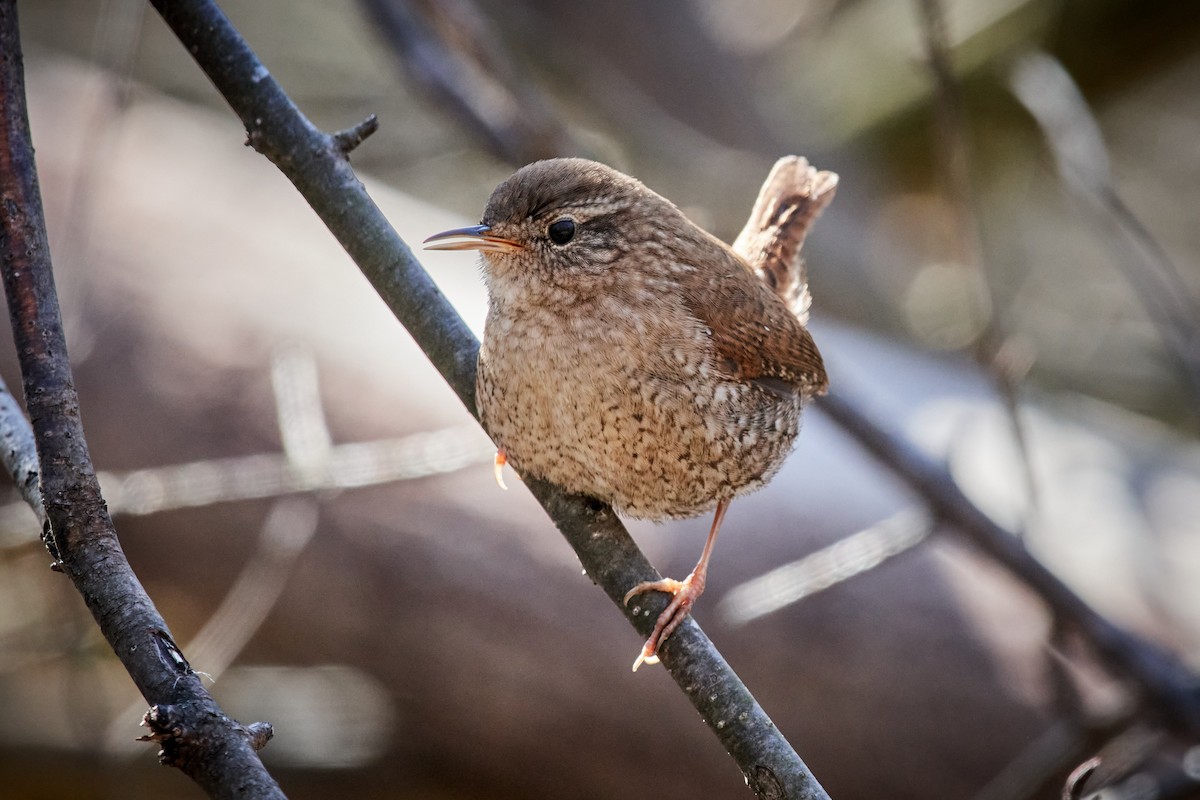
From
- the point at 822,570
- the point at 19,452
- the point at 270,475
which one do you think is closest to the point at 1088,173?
the point at 822,570

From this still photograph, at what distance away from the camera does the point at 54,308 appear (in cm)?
166

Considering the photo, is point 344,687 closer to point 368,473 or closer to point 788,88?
point 368,473

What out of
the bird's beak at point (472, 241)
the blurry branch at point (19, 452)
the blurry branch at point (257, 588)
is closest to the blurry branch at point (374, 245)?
the bird's beak at point (472, 241)

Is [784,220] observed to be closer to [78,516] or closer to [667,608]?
[667,608]

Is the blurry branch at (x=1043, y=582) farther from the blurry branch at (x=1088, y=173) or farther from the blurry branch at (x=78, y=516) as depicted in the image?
the blurry branch at (x=78, y=516)

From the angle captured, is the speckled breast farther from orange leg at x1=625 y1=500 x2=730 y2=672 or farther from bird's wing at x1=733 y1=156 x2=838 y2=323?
bird's wing at x1=733 y1=156 x2=838 y2=323

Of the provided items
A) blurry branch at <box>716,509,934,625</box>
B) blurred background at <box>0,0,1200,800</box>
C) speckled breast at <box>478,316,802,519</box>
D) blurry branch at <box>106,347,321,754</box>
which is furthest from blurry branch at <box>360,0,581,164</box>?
speckled breast at <box>478,316,802,519</box>

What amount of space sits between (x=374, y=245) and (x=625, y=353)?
0.54 metres

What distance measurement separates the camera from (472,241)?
90.0 inches

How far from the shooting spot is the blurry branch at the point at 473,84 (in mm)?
4344

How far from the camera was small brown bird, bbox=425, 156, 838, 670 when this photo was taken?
219 cm

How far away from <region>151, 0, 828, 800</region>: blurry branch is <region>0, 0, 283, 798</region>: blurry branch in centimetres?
37

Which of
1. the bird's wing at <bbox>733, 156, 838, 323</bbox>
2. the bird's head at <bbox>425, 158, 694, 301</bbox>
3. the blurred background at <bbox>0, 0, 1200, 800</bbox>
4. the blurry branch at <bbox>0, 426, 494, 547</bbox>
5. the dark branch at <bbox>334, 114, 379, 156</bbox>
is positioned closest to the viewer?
the dark branch at <bbox>334, 114, 379, 156</bbox>

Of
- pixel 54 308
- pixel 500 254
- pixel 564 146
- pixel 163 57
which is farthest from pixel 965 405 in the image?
pixel 163 57
